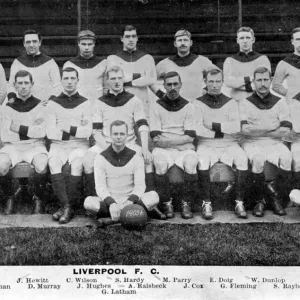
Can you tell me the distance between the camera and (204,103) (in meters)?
4.75

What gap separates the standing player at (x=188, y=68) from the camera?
4957 millimetres

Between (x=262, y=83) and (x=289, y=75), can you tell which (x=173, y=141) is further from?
(x=289, y=75)

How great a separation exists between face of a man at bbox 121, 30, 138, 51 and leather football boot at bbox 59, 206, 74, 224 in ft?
4.71

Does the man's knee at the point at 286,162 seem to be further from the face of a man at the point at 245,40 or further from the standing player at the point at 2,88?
the standing player at the point at 2,88

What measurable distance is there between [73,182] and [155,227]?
2.34 ft

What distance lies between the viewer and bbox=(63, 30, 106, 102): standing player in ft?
15.9

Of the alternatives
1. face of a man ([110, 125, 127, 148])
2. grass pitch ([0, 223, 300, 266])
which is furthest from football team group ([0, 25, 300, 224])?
grass pitch ([0, 223, 300, 266])

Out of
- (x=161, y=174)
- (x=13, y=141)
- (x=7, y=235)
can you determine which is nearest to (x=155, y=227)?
(x=161, y=174)

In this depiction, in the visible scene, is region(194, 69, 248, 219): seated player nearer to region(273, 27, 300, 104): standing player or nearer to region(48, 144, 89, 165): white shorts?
region(273, 27, 300, 104): standing player

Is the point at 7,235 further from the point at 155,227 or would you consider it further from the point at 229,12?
the point at 229,12


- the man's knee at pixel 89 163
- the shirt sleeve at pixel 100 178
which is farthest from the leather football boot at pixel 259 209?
the man's knee at pixel 89 163

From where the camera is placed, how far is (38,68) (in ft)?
16.2

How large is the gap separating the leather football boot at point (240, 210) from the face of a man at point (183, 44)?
1.34 meters

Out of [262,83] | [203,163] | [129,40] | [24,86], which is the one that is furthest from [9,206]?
[262,83]
